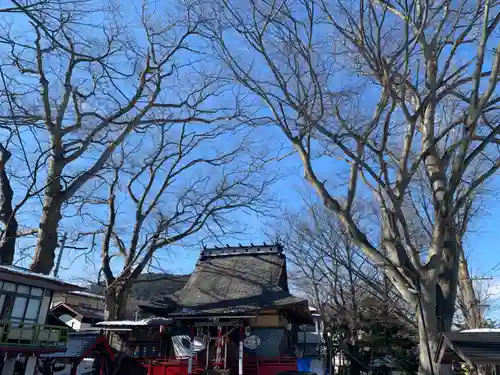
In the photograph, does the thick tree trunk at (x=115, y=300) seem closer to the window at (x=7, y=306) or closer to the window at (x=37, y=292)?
the window at (x=37, y=292)

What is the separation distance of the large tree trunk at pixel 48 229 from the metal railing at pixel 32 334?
1932mm

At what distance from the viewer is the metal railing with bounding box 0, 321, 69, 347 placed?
44.5 ft

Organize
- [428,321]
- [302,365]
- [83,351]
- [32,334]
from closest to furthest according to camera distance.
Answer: [428,321] → [32,334] → [83,351] → [302,365]

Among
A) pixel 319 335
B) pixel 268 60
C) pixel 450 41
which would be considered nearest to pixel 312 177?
pixel 268 60

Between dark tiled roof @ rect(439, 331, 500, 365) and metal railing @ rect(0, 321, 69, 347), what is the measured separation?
42.2ft

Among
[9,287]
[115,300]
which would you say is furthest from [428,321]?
[115,300]

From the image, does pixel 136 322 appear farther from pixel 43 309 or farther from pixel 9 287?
pixel 9 287

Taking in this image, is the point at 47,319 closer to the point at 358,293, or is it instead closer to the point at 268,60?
the point at 268,60

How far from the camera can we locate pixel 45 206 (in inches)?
559

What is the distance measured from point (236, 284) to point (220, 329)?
3.57 metres

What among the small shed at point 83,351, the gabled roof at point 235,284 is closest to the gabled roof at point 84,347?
the small shed at point 83,351

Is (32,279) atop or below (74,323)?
below

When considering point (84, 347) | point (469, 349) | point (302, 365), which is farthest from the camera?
point (302, 365)

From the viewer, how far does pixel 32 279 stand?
47.9ft
